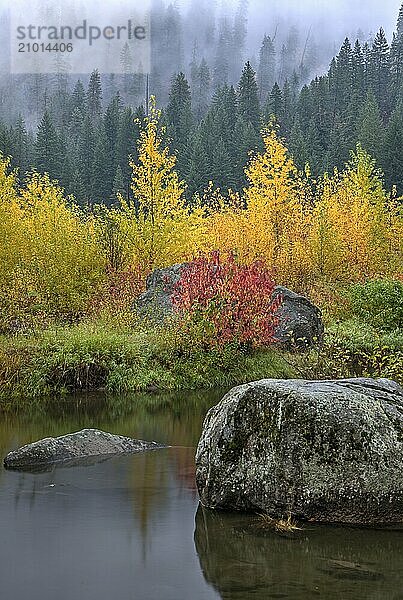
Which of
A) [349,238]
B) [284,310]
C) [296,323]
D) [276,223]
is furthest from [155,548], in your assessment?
[349,238]

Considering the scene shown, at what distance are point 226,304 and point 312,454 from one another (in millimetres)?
9350

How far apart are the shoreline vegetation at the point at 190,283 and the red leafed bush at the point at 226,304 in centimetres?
3

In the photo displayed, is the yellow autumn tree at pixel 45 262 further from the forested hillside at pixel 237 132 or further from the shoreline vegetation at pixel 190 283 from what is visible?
the forested hillside at pixel 237 132

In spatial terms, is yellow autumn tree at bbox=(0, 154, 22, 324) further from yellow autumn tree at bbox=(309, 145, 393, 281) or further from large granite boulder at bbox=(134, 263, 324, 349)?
yellow autumn tree at bbox=(309, 145, 393, 281)

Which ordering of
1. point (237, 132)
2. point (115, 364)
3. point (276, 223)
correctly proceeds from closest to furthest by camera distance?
1. point (115, 364)
2. point (276, 223)
3. point (237, 132)

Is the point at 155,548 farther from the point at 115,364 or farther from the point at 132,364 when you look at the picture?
the point at 132,364

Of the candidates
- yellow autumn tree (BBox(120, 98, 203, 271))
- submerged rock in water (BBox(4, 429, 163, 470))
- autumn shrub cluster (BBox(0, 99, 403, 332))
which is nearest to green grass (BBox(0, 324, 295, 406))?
autumn shrub cluster (BBox(0, 99, 403, 332))

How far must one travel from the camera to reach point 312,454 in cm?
675

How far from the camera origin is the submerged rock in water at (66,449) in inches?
357

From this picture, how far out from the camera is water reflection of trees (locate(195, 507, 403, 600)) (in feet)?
18.5

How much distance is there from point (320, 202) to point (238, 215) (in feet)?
11.5

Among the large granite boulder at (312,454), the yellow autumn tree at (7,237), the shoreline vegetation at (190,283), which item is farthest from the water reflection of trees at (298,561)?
the yellow autumn tree at (7,237)

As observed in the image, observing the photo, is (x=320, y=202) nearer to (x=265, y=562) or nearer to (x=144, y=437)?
(x=144, y=437)

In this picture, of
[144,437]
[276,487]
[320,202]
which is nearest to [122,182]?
[320,202]
